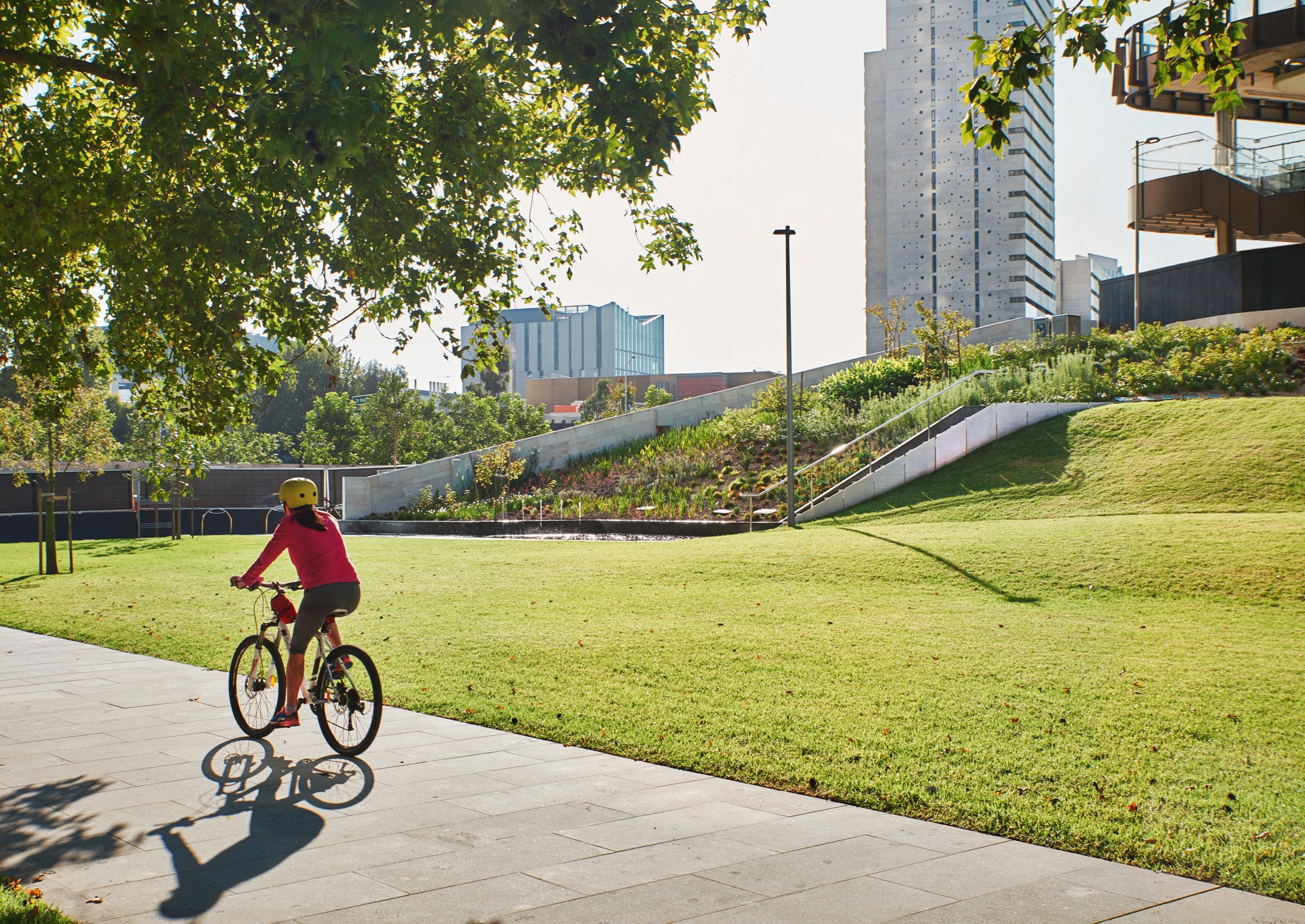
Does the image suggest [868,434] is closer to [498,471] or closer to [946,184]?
[498,471]

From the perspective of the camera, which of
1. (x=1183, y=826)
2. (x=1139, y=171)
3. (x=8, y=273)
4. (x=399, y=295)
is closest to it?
(x=1183, y=826)

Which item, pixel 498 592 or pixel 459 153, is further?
pixel 498 592

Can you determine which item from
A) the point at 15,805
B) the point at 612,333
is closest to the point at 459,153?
the point at 15,805

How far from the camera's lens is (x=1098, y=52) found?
5.57 metres

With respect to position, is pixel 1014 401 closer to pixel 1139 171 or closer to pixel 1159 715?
pixel 1139 171

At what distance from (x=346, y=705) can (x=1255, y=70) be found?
3154 cm

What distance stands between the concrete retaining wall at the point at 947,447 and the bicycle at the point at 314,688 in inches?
601

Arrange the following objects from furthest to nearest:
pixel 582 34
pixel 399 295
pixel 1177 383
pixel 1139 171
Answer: pixel 1139 171, pixel 1177 383, pixel 399 295, pixel 582 34

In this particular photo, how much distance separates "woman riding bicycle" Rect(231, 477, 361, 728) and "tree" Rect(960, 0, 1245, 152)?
4.70m

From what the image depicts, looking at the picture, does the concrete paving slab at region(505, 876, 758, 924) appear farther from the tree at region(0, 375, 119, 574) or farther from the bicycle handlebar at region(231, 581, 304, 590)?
the tree at region(0, 375, 119, 574)

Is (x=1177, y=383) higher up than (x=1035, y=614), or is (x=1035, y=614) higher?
(x=1177, y=383)

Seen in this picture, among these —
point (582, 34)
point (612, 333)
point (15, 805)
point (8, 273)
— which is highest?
point (612, 333)

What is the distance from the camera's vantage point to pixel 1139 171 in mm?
32531

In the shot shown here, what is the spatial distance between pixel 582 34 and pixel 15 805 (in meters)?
5.57
